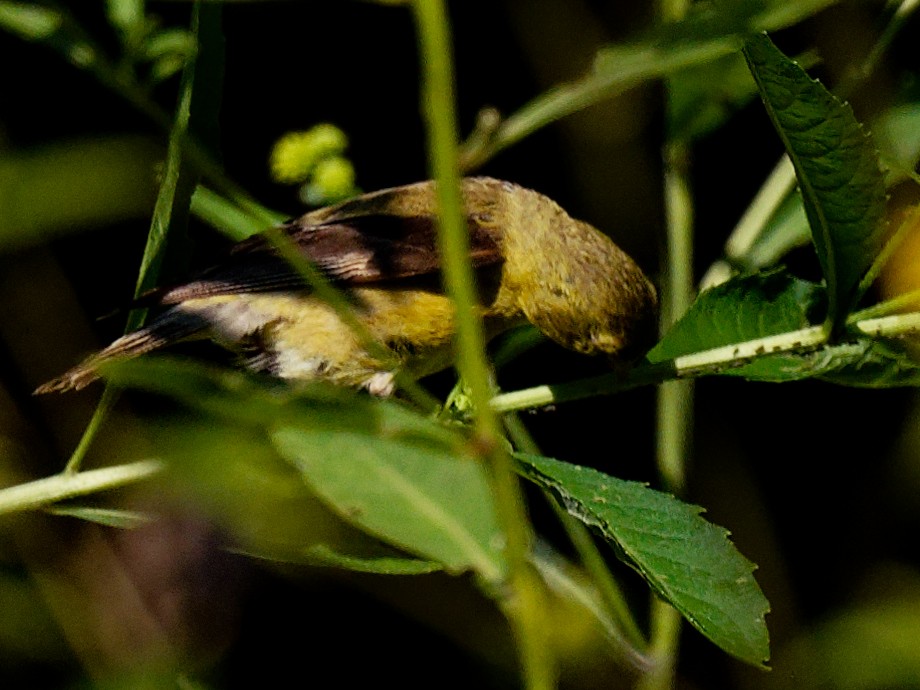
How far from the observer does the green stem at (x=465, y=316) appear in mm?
699

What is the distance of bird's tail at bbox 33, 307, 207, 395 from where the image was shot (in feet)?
7.16

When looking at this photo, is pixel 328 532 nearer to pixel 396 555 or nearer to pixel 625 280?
pixel 396 555

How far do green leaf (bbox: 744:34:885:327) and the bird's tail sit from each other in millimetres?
1253

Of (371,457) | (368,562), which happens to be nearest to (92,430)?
(368,562)

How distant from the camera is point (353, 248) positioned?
2.78 m

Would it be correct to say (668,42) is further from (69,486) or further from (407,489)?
(69,486)

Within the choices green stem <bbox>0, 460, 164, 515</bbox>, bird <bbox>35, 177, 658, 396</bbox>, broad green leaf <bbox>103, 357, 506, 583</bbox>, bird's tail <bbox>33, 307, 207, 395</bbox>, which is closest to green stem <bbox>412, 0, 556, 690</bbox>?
broad green leaf <bbox>103, 357, 506, 583</bbox>

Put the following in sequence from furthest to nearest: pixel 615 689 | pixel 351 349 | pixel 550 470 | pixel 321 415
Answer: pixel 351 349 → pixel 615 689 → pixel 550 470 → pixel 321 415

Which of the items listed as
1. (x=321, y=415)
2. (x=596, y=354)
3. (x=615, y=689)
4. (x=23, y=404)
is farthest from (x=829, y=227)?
(x=23, y=404)

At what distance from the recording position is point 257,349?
2.91 m

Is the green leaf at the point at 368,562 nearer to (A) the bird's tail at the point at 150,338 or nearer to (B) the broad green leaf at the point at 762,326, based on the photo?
(B) the broad green leaf at the point at 762,326

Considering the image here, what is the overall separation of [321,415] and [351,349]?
203 cm

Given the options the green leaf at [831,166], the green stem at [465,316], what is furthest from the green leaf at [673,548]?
the green stem at [465,316]

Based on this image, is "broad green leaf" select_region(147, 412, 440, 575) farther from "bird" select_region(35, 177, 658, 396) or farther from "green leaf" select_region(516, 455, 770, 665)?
"bird" select_region(35, 177, 658, 396)
